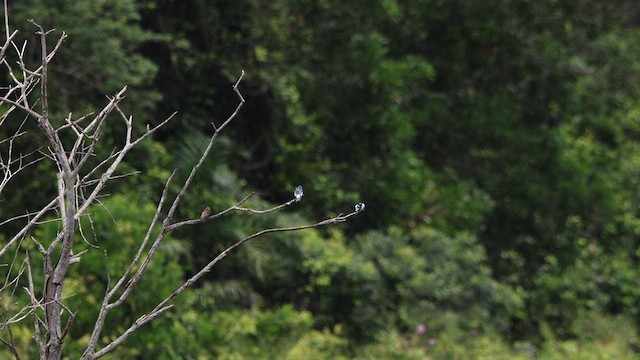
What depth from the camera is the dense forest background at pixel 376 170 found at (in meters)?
7.98

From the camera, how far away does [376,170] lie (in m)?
11.1

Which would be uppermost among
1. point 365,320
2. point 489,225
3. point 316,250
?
point 316,250

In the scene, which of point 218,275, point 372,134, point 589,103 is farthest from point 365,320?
point 589,103

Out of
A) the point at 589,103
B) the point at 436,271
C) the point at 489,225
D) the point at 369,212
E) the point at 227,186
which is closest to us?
the point at 227,186

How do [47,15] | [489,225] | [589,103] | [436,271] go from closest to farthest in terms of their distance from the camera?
[47,15] < [436,271] < [489,225] < [589,103]

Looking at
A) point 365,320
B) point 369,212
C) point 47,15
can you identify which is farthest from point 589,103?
point 47,15

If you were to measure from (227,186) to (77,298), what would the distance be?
8.74ft

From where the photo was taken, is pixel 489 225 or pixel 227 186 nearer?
pixel 227 186

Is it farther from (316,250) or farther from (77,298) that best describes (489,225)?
(77,298)

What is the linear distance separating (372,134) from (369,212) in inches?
33.6

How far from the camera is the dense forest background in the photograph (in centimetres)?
798

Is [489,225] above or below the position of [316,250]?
below

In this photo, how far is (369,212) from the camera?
36.4 feet

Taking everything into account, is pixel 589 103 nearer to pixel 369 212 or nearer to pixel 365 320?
pixel 369 212
